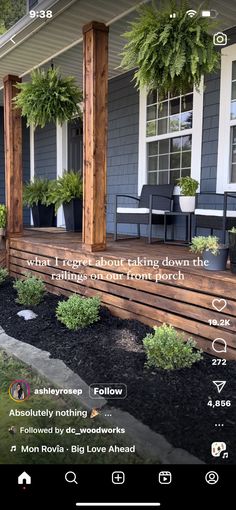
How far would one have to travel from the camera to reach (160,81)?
2479mm

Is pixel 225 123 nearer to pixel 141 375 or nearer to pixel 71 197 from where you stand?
pixel 71 197

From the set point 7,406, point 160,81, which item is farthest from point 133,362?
point 160,81

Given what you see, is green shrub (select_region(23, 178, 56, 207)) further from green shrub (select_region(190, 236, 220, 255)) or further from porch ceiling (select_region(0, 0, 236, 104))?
green shrub (select_region(190, 236, 220, 255))

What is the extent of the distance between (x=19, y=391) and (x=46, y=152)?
19.2 feet

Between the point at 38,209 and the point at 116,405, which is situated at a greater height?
the point at 38,209

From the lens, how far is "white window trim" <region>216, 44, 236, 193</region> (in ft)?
11.4

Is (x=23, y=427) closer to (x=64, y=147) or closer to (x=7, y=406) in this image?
(x=7, y=406)

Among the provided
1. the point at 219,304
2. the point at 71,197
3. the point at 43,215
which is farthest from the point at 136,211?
the point at 43,215

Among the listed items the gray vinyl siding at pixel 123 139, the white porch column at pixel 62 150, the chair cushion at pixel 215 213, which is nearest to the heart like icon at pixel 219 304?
the chair cushion at pixel 215 213

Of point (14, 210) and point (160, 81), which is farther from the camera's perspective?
point (14, 210)

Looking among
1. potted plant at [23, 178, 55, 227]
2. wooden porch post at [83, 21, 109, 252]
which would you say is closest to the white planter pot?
wooden porch post at [83, 21, 109, 252]

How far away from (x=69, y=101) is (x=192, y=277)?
2.45m

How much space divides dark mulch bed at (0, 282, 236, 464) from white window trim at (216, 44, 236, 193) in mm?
1684
